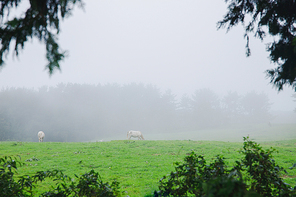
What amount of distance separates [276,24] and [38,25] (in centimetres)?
431

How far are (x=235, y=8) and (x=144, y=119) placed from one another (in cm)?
5784

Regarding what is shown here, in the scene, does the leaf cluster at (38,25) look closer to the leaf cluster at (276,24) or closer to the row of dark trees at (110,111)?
the leaf cluster at (276,24)

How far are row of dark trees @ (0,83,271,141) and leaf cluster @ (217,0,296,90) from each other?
5020 centimetres

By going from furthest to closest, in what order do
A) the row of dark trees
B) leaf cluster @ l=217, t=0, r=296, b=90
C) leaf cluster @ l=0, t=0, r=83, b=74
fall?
the row of dark trees < leaf cluster @ l=217, t=0, r=296, b=90 < leaf cluster @ l=0, t=0, r=83, b=74

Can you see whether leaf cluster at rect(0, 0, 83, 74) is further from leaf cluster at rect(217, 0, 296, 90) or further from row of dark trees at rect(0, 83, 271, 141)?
row of dark trees at rect(0, 83, 271, 141)

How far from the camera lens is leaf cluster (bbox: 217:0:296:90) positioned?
3221mm

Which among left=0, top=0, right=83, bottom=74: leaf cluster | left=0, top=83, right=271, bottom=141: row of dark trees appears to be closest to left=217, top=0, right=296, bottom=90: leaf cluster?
left=0, top=0, right=83, bottom=74: leaf cluster

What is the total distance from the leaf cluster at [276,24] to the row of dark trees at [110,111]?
50196 mm

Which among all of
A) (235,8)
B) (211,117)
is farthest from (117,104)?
(235,8)

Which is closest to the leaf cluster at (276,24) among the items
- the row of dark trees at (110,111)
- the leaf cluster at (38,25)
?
the leaf cluster at (38,25)

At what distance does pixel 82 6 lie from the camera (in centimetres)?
274

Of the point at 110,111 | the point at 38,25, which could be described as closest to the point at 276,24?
the point at 38,25

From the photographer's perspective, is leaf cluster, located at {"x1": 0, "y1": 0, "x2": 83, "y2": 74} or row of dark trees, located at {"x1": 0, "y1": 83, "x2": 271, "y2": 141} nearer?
leaf cluster, located at {"x1": 0, "y1": 0, "x2": 83, "y2": 74}

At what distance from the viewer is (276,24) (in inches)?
Result: 136
